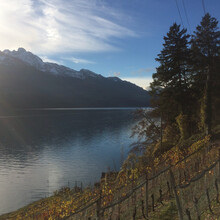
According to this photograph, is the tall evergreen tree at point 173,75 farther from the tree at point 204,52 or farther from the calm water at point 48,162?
the calm water at point 48,162

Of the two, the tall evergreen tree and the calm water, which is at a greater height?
the tall evergreen tree

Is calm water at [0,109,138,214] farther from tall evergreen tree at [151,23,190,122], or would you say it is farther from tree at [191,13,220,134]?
tree at [191,13,220,134]

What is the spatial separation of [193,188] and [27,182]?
34056mm

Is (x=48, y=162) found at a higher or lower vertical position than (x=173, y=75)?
lower

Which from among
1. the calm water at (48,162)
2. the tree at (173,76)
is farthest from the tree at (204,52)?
the calm water at (48,162)

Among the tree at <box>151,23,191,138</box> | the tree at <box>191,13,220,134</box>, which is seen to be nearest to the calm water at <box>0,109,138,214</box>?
the tree at <box>151,23,191,138</box>

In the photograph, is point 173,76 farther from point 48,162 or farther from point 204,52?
point 48,162

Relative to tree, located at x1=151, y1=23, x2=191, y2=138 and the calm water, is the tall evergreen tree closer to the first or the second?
tree, located at x1=151, y1=23, x2=191, y2=138

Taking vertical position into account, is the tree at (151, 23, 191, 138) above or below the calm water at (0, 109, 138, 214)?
above

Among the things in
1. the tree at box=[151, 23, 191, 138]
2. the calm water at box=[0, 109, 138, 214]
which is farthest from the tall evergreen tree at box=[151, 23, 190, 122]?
the calm water at box=[0, 109, 138, 214]

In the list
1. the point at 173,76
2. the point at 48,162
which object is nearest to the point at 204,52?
the point at 173,76

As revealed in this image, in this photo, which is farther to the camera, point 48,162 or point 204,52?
point 48,162

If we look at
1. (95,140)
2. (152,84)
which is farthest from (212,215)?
(95,140)

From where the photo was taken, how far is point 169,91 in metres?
33.2
